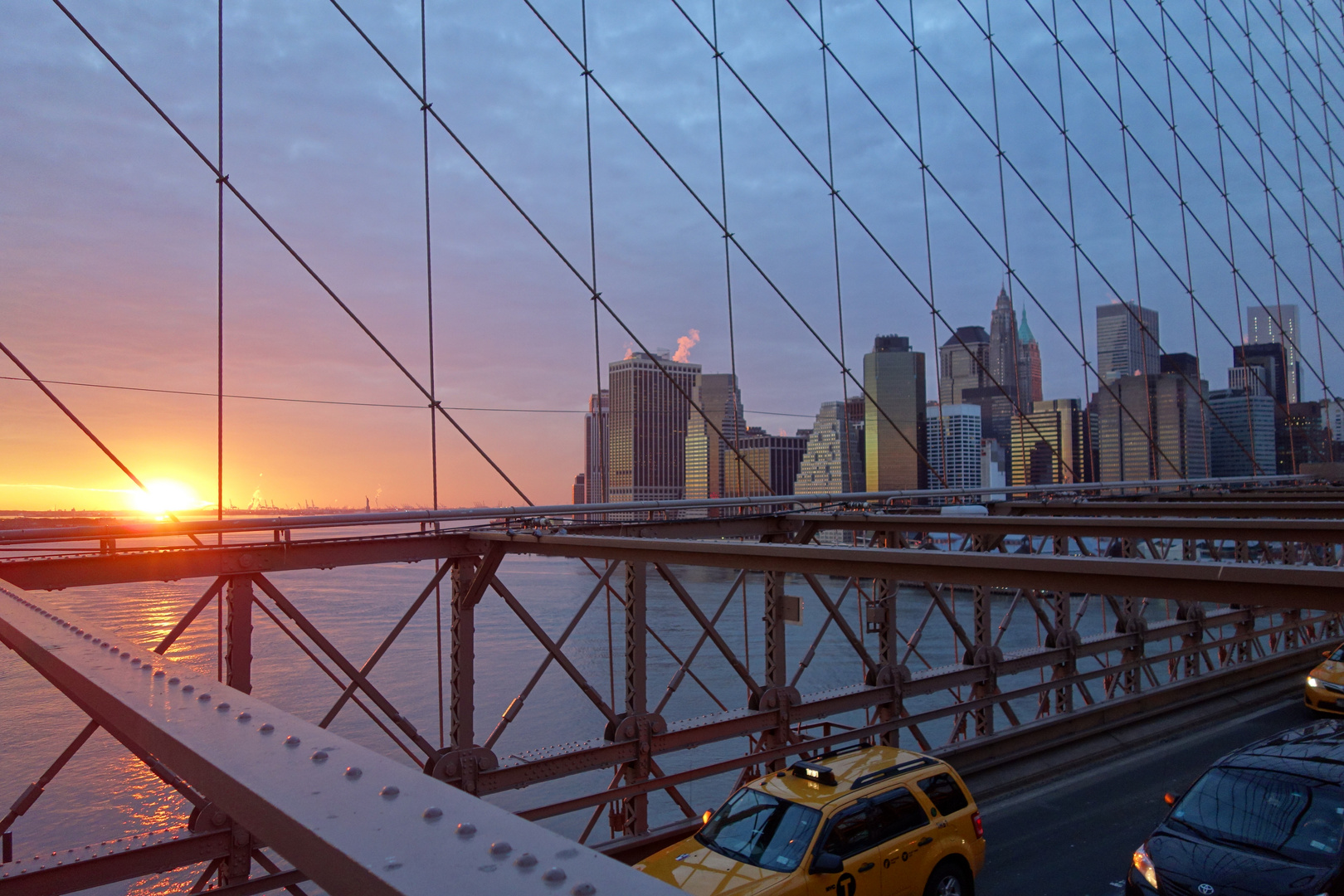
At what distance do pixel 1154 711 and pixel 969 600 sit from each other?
4118 cm

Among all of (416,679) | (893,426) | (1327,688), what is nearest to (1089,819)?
(1327,688)

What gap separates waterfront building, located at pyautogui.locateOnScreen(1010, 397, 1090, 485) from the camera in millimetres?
22141

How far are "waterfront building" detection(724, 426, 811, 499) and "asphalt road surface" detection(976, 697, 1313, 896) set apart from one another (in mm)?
7215

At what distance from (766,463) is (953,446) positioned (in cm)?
596

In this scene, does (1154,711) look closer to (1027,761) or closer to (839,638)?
→ (1027,761)

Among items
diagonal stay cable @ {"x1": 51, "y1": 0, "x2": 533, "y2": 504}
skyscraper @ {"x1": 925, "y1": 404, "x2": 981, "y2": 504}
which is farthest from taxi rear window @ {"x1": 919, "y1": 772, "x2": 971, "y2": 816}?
skyscraper @ {"x1": 925, "y1": 404, "x2": 981, "y2": 504}

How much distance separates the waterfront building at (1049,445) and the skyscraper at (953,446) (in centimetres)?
116

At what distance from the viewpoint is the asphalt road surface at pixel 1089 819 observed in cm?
873

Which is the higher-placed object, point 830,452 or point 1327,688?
point 830,452

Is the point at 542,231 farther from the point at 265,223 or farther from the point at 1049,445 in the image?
the point at 1049,445

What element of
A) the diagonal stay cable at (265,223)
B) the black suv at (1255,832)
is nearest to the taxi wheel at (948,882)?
the black suv at (1255,832)

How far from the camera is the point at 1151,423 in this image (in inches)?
1000

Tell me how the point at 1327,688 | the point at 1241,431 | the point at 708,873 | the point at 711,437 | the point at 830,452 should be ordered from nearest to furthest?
the point at 708,873 < the point at 1327,688 < the point at 711,437 < the point at 830,452 < the point at 1241,431

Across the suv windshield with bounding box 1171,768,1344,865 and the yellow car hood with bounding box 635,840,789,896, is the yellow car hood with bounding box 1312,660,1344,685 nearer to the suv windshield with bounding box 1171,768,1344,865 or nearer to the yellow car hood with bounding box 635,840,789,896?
the suv windshield with bounding box 1171,768,1344,865
